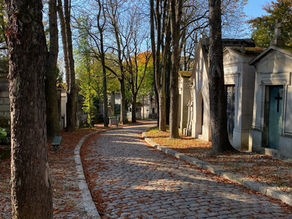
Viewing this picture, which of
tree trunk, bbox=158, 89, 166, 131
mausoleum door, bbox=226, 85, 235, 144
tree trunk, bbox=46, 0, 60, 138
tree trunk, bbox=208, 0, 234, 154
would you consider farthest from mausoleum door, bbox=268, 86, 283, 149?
tree trunk, bbox=46, 0, 60, 138

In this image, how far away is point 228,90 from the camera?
13.0 metres

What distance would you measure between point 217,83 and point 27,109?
779 centimetres

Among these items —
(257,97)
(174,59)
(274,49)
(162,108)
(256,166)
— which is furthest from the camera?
(162,108)

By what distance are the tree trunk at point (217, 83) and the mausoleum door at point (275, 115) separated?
5.36ft

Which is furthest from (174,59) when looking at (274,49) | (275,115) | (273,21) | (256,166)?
(273,21)

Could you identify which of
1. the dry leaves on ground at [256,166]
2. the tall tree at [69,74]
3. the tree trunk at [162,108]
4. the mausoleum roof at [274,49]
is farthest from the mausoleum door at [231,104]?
the tall tree at [69,74]

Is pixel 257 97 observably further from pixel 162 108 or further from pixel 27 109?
pixel 27 109

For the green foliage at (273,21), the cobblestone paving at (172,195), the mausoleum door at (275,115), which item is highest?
the green foliage at (273,21)

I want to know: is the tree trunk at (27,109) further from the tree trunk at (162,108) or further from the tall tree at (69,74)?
the tree trunk at (162,108)

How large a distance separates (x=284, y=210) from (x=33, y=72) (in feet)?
15.1

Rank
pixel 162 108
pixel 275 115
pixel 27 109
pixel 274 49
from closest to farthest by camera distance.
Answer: pixel 27 109, pixel 274 49, pixel 275 115, pixel 162 108

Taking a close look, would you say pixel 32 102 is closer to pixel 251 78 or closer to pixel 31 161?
pixel 31 161

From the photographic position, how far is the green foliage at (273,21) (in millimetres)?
22469

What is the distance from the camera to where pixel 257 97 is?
10.8 meters
